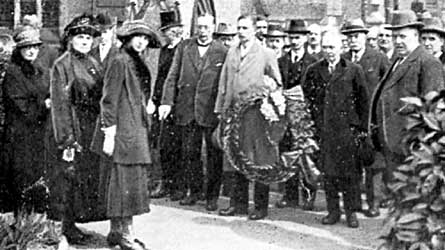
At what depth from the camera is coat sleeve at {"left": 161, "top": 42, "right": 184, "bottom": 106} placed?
11141mm

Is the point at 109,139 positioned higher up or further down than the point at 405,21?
further down

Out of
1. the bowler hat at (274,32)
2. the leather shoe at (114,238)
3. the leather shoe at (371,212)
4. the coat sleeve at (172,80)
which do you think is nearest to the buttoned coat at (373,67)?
the bowler hat at (274,32)

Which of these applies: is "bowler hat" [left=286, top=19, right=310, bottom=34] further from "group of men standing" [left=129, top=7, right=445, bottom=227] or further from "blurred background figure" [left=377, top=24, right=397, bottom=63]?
"blurred background figure" [left=377, top=24, right=397, bottom=63]

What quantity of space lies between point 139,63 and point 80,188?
1.34m

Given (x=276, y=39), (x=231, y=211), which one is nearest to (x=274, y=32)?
(x=276, y=39)

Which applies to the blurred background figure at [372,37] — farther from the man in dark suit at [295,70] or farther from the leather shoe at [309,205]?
the leather shoe at [309,205]

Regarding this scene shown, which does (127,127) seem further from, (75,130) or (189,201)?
(189,201)

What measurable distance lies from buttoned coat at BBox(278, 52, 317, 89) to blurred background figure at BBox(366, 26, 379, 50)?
897 mm

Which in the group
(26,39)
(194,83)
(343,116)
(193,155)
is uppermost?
(26,39)

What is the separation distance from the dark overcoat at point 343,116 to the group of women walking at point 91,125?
224 cm

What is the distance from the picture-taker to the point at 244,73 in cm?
1011

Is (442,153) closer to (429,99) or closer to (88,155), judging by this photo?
(429,99)

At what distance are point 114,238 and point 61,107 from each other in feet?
4.23

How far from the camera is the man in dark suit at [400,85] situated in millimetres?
7750
